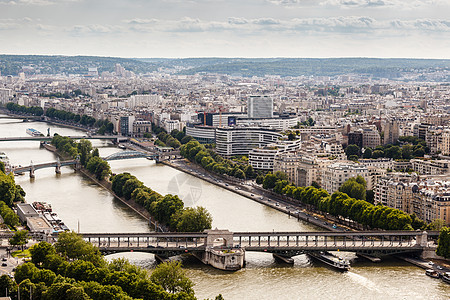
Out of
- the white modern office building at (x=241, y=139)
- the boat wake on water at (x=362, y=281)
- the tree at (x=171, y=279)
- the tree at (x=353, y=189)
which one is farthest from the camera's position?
the white modern office building at (x=241, y=139)

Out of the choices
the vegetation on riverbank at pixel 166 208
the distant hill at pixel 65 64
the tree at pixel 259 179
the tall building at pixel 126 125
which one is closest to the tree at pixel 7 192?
the vegetation on riverbank at pixel 166 208

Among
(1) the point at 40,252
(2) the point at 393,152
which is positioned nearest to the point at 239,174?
(2) the point at 393,152

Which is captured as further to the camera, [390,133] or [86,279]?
[390,133]

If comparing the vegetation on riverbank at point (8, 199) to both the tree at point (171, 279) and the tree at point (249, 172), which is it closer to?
the tree at point (171, 279)

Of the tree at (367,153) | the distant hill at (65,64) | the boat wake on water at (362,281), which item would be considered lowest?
the boat wake on water at (362,281)

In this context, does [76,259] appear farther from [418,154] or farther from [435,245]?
[418,154]

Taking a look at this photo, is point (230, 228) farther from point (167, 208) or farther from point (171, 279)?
point (171, 279)
